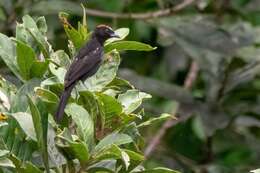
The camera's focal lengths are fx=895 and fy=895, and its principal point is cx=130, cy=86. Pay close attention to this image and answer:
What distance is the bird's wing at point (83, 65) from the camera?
2.62 m

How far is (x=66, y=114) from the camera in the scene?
2480mm

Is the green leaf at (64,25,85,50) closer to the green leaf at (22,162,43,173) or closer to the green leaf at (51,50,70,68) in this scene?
the green leaf at (51,50,70,68)

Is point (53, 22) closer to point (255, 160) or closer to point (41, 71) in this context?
point (255, 160)

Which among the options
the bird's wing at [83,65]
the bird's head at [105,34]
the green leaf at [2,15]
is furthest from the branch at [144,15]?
the bird's wing at [83,65]

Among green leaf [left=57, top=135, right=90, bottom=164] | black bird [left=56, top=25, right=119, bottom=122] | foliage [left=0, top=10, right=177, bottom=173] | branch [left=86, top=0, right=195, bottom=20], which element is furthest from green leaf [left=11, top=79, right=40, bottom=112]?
branch [left=86, top=0, right=195, bottom=20]

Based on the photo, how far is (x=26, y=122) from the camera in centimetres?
234

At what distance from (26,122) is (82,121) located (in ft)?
0.48

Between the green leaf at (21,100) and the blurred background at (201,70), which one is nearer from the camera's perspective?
the green leaf at (21,100)

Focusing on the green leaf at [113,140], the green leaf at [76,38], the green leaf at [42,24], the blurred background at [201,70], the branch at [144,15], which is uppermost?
the green leaf at [42,24]

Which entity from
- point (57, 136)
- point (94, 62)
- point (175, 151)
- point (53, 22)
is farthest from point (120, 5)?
point (57, 136)

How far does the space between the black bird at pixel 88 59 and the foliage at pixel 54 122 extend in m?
0.03

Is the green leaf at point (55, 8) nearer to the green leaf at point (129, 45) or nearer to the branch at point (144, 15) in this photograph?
the branch at point (144, 15)

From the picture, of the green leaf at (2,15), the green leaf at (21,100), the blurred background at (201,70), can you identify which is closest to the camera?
the green leaf at (21,100)

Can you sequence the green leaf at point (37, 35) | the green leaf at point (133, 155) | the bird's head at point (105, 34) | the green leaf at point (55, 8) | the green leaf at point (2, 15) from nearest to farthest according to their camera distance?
the green leaf at point (133, 155) → the green leaf at point (37, 35) → the bird's head at point (105, 34) → the green leaf at point (2, 15) → the green leaf at point (55, 8)
